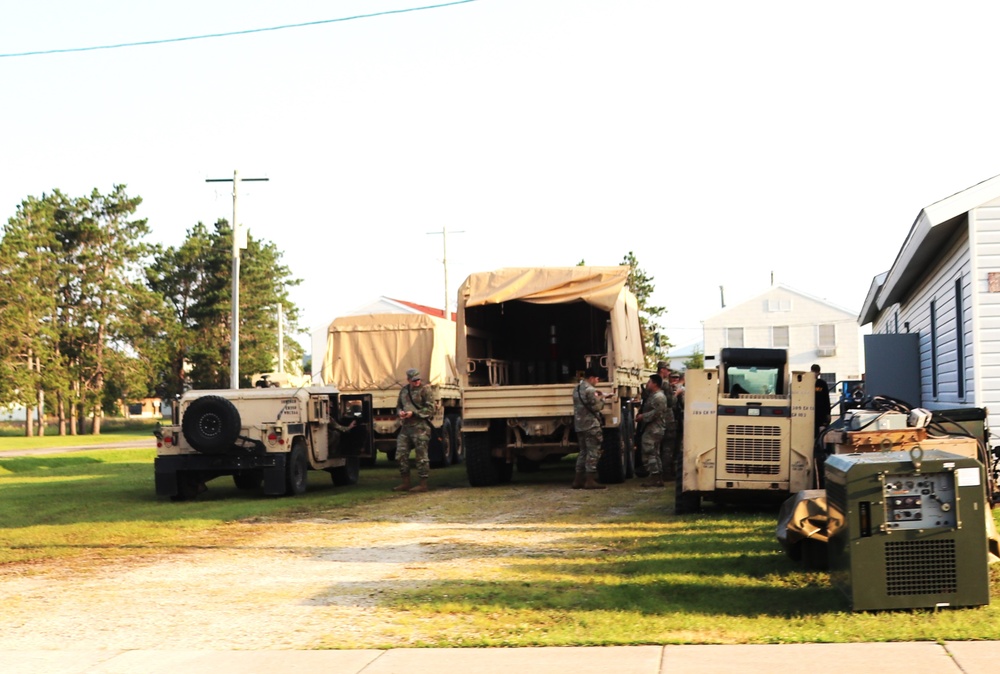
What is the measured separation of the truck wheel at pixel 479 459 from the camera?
719 inches

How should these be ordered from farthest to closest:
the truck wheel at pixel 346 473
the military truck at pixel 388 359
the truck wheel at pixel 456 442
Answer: the truck wheel at pixel 456 442, the military truck at pixel 388 359, the truck wheel at pixel 346 473

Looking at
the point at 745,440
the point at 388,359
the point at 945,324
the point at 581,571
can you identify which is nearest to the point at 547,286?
the point at 745,440

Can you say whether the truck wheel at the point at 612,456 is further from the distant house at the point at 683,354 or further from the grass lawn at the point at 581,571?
the distant house at the point at 683,354

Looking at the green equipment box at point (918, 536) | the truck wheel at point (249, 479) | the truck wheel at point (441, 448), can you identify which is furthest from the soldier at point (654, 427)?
the green equipment box at point (918, 536)

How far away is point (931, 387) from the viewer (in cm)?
2106

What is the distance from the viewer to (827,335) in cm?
6906

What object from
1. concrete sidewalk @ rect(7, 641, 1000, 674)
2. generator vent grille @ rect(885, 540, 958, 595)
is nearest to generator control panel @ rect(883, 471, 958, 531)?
generator vent grille @ rect(885, 540, 958, 595)

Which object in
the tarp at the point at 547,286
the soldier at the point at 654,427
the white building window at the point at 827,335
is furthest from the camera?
the white building window at the point at 827,335

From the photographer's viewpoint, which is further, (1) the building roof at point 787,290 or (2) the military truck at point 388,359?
(1) the building roof at point 787,290

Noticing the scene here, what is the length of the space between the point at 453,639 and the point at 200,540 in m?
6.29

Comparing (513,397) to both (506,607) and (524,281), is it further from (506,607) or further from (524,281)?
(506,607)

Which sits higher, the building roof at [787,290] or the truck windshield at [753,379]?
the building roof at [787,290]

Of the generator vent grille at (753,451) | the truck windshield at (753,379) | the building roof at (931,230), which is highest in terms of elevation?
the building roof at (931,230)

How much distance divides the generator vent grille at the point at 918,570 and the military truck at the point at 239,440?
1144cm
